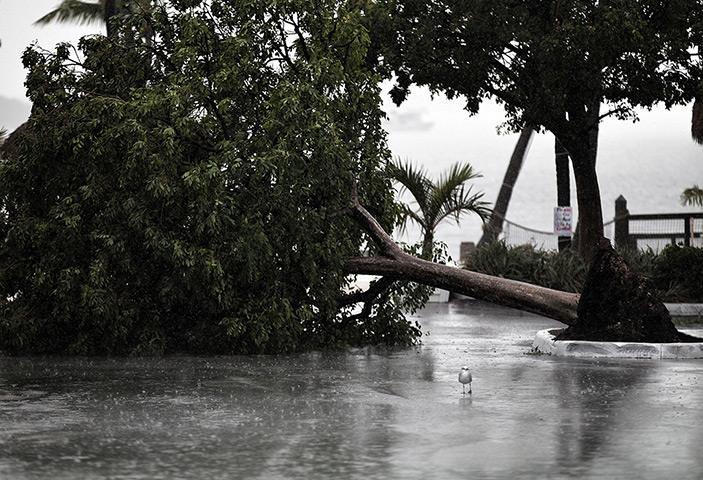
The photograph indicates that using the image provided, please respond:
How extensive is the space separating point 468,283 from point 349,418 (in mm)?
6043

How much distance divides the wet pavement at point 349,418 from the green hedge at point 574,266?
1148 centimetres

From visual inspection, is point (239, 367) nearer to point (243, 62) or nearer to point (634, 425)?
point (243, 62)

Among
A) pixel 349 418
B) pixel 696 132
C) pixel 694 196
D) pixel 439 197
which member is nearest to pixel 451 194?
pixel 439 197

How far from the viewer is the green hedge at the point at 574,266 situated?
2258 centimetres

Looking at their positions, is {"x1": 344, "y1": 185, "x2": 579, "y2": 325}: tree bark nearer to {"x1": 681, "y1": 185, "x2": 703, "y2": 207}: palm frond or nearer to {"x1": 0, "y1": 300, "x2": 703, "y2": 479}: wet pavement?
{"x1": 0, "y1": 300, "x2": 703, "y2": 479}: wet pavement

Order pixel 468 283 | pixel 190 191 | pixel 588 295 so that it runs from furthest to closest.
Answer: pixel 468 283
pixel 588 295
pixel 190 191

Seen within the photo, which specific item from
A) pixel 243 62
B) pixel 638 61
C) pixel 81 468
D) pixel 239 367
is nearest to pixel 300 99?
pixel 243 62

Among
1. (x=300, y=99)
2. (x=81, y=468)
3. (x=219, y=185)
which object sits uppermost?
(x=300, y=99)

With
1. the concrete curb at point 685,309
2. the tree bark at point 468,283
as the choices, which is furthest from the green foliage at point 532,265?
the tree bark at point 468,283

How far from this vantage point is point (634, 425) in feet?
23.9

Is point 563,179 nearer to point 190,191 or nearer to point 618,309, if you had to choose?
point 618,309

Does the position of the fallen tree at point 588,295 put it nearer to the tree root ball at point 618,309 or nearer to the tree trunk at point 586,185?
the tree root ball at point 618,309

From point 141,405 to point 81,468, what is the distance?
2443 millimetres

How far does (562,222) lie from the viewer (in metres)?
25.4
